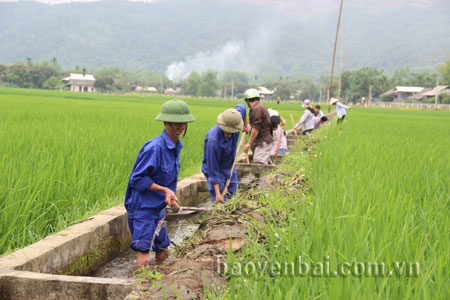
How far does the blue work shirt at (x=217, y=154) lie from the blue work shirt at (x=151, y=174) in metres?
1.05

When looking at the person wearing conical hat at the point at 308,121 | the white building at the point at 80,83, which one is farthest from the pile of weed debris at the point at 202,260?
the white building at the point at 80,83

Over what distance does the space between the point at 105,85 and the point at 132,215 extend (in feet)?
292

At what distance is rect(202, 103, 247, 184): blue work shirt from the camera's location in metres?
3.98

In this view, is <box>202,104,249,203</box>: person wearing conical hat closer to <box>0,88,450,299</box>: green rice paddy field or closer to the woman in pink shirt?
<box>0,88,450,299</box>: green rice paddy field

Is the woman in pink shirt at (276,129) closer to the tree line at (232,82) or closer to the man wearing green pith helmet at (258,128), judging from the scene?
the man wearing green pith helmet at (258,128)

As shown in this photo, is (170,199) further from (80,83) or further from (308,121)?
(80,83)

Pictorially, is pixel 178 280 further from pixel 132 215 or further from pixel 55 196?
pixel 55 196

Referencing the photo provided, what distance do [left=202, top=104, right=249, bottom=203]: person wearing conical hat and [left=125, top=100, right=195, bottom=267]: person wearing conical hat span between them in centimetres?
92

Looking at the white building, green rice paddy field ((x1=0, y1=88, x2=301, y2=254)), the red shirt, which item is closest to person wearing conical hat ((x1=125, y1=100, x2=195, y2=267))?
green rice paddy field ((x1=0, y1=88, x2=301, y2=254))

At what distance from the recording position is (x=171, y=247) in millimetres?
3646

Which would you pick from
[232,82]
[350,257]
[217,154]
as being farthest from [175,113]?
[232,82]

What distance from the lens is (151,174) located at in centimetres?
281

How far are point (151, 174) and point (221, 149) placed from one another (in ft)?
4.35

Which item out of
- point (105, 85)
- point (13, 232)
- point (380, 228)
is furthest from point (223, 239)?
point (105, 85)
